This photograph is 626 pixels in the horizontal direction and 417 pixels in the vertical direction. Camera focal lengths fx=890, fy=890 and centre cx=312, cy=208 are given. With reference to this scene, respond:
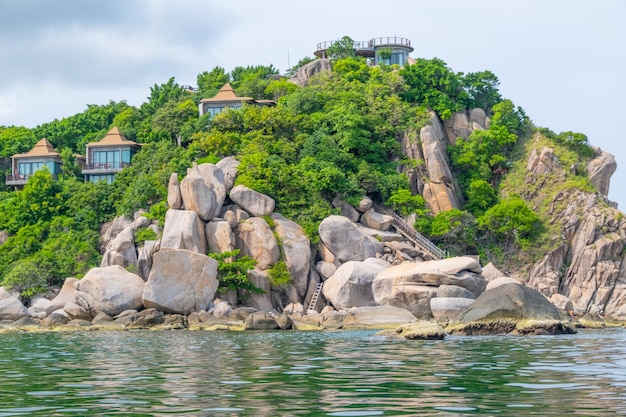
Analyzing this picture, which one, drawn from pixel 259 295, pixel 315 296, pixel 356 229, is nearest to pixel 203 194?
pixel 259 295

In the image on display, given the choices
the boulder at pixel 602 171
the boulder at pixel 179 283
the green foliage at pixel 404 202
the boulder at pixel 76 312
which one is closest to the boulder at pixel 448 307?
the boulder at pixel 179 283

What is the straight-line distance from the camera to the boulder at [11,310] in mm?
43000

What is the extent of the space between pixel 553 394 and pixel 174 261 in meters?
30.9

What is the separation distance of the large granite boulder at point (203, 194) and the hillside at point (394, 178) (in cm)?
240

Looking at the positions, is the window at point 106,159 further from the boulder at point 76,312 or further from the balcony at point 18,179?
the boulder at point 76,312

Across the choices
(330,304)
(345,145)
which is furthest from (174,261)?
(345,145)

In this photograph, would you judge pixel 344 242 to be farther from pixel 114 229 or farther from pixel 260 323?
pixel 114 229

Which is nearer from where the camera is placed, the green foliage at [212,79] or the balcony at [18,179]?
the balcony at [18,179]

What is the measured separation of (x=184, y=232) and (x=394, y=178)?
48.3ft

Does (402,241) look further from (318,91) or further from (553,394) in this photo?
(553,394)

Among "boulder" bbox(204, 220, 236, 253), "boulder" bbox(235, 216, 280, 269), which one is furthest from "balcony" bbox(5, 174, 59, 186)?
"boulder" bbox(235, 216, 280, 269)

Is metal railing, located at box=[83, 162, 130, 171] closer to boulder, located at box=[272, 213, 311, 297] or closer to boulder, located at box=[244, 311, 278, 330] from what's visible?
boulder, located at box=[272, 213, 311, 297]

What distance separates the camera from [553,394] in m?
12.5

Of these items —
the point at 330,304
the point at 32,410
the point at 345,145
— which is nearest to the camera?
the point at 32,410
